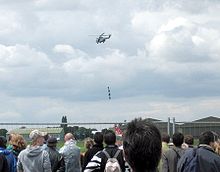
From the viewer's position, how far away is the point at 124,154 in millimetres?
3635

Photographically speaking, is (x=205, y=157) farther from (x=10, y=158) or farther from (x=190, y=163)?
(x=10, y=158)

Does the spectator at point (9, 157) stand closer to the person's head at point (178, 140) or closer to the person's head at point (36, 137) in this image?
the person's head at point (36, 137)

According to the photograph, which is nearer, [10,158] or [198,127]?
[10,158]

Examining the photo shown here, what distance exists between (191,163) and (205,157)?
0.60 feet

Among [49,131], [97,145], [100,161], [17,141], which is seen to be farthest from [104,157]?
[49,131]

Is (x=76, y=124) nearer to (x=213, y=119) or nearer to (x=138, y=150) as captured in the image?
(x=213, y=119)

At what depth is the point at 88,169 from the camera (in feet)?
28.5

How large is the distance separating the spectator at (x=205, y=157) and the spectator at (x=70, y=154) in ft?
18.5

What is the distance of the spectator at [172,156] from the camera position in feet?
36.6

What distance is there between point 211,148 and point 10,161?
13.0ft

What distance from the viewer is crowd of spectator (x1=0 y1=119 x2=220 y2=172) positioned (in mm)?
3541

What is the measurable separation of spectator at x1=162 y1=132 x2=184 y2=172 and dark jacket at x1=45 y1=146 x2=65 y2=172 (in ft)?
7.45

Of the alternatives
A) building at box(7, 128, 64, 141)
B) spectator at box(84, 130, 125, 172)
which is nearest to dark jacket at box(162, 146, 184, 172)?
spectator at box(84, 130, 125, 172)

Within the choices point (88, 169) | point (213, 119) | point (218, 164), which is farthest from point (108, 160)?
point (213, 119)
